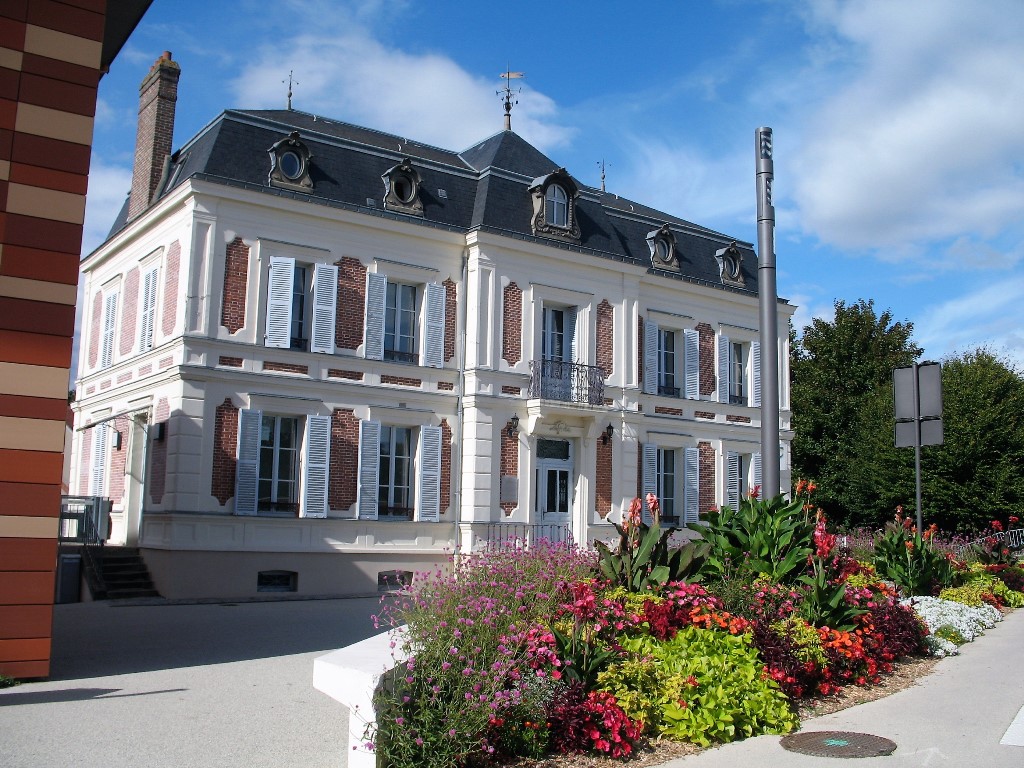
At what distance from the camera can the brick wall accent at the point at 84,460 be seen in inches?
829

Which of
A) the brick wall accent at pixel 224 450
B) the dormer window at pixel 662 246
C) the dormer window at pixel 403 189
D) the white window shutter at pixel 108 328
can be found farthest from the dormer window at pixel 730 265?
the white window shutter at pixel 108 328

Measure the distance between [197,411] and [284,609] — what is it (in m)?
3.90

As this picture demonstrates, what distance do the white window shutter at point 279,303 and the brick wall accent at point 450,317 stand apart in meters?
3.37

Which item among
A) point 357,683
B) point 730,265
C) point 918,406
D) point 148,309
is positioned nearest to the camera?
point 357,683

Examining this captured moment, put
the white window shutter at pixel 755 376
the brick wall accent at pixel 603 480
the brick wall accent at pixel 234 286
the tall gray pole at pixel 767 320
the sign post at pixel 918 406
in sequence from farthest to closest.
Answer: the white window shutter at pixel 755 376 → the brick wall accent at pixel 603 480 → the brick wall accent at pixel 234 286 → the sign post at pixel 918 406 → the tall gray pole at pixel 767 320

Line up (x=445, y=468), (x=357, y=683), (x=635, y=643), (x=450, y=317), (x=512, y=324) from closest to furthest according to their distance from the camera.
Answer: (x=357, y=683) < (x=635, y=643) < (x=445, y=468) < (x=450, y=317) < (x=512, y=324)

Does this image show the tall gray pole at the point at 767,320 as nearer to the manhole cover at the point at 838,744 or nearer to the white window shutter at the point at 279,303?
the manhole cover at the point at 838,744

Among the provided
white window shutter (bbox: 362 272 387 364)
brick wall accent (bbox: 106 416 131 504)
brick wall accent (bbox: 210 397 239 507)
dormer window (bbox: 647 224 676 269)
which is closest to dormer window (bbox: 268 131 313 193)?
white window shutter (bbox: 362 272 387 364)

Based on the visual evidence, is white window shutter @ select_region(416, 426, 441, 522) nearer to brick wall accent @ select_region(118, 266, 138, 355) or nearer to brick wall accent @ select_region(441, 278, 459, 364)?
brick wall accent @ select_region(441, 278, 459, 364)

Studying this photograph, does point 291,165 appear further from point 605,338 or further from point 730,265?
point 730,265

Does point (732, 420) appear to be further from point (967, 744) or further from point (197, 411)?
point (967, 744)

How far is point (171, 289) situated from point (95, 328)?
5.15 metres

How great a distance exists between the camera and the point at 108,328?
20.9 metres

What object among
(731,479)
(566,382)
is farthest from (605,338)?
(731,479)
